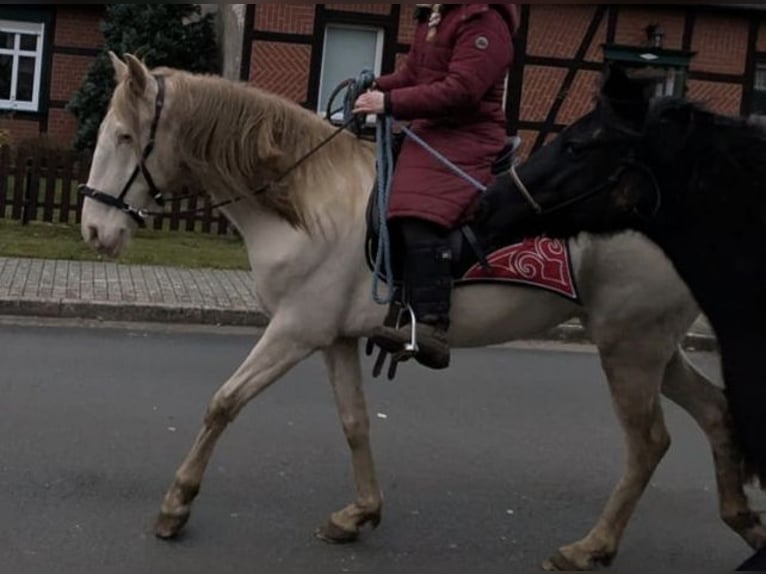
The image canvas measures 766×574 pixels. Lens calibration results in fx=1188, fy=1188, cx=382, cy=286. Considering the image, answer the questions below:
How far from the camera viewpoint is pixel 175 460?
19.6ft

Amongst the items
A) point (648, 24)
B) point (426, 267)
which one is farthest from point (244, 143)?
point (648, 24)

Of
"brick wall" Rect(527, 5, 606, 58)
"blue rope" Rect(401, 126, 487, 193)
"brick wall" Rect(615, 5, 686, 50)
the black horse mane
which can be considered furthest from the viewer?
"brick wall" Rect(615, 5, 686, 50)

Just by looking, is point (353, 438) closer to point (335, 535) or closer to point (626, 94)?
point (335, 535)

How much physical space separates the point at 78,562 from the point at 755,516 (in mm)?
2663

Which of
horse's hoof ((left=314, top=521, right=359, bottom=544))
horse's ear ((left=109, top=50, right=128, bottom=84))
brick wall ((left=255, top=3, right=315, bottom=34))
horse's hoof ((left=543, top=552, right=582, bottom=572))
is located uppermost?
brick wall ((left=255, top=3, right=315, bottom=34))

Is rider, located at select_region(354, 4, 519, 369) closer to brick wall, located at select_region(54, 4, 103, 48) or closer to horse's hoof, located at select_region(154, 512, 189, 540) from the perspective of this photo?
horse's hoof, located at select_region(154, 512, 189, 540)

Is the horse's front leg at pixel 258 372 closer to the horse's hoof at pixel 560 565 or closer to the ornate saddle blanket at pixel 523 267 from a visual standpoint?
the ornate saddle blanket at pixel 523 267

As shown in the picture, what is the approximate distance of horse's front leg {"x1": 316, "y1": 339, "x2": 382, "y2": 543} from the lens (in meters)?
4.99

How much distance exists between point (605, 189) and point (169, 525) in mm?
2414

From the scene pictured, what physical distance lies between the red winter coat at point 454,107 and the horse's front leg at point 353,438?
74 centimetres

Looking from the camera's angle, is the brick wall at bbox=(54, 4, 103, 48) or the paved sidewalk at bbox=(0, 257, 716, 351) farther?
the brick wall at bbox=(54, 4, 103, 48)

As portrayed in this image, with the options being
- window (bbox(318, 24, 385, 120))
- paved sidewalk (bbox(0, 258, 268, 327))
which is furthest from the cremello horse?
window (bbox(318, 24, 385, 120))

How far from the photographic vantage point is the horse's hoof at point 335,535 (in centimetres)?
497

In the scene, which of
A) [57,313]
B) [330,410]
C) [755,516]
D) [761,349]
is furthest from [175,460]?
[57,313]
